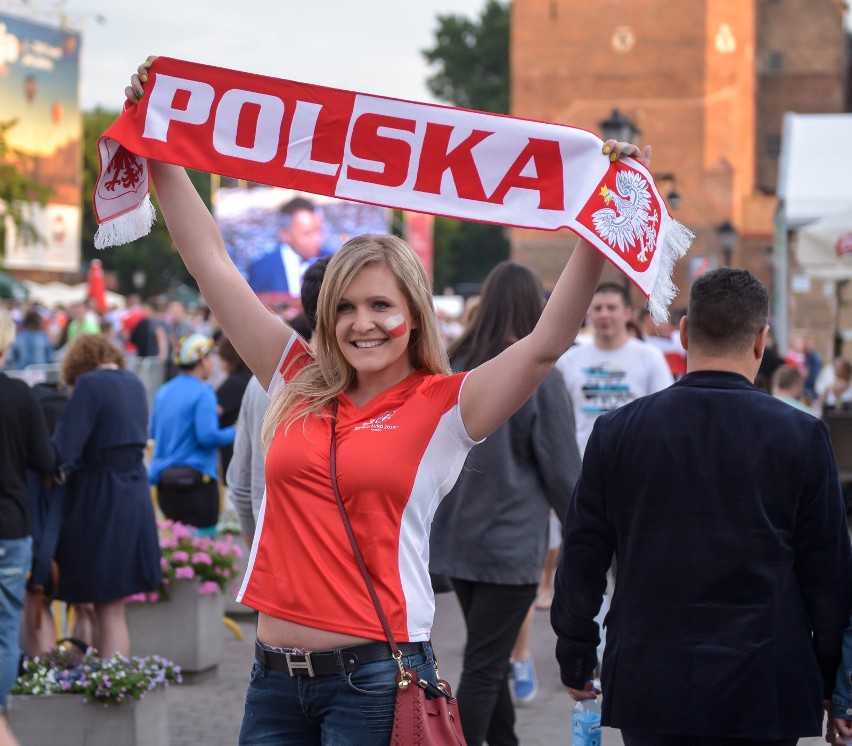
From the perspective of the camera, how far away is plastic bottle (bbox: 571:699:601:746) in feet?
12.8

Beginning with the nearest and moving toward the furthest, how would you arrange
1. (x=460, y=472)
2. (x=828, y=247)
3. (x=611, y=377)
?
(x=460, y=472)
(x=611, y=377)
(x=828, y=247)

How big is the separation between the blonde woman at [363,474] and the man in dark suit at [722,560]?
503 mm

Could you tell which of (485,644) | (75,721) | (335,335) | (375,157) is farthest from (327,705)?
(75,721)

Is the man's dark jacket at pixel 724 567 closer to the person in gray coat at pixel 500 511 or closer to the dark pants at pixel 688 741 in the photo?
the dark pants at pixel 688 741

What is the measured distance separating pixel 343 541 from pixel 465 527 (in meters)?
2.48

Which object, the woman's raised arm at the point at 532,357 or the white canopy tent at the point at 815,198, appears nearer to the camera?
the woman's raised arm at the point at 532,357

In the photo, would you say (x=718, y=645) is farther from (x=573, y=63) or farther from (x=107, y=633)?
(x=573, y=63)

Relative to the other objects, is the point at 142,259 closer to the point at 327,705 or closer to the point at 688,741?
the point at 688,741

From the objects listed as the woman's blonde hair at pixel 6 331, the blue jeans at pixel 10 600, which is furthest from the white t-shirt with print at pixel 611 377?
the blue jeans at pixel 10 600

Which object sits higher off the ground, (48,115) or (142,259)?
(48,115)

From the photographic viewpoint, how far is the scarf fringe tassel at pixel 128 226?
364 centimetres

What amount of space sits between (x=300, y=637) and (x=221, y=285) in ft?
3.00

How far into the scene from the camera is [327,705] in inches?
122

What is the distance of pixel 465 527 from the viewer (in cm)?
556
